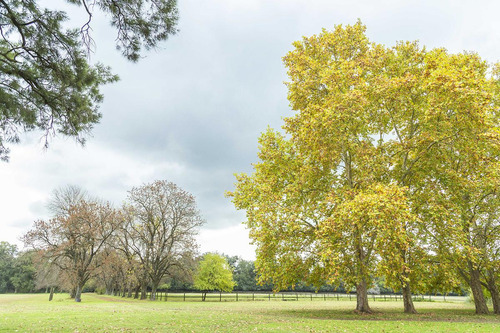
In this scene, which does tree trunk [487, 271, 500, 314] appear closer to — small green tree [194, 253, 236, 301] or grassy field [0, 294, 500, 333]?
grassy field [0, 294, 500, 333]

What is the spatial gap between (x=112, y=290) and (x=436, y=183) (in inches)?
2389

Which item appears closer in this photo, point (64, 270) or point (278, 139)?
point (278, 139)

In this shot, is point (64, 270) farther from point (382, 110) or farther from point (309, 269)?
point (382, 110)

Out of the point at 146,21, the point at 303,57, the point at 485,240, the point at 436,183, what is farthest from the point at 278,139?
the point at 485,240

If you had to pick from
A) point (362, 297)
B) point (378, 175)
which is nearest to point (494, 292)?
point (362, 297)

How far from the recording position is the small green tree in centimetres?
4526

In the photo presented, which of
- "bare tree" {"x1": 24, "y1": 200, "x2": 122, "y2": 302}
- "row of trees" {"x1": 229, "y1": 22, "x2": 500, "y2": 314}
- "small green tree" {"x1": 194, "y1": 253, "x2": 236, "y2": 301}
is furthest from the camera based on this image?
"small green tree" {"x1": 194, "y1": 253, "x2": 236, "y2": 301}

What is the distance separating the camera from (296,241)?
16.1m

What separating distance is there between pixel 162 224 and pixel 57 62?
1265 inches

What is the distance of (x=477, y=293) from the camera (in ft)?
59.7

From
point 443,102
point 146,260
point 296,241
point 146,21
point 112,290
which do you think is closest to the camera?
point 146,21

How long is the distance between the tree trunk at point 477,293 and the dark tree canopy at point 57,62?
21.2 meters

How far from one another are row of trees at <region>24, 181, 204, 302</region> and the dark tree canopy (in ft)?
89.9

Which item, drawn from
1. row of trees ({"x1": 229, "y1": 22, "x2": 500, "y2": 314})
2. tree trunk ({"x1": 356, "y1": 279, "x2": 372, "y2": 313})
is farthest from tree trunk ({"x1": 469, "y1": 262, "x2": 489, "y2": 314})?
tree trunk ({"x1": 356, "y1": 279, "x2": 372, "y2": 313})
